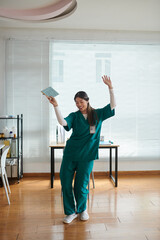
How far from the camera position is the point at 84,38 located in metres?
3.92

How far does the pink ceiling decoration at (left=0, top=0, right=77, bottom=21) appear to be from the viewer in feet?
9.38

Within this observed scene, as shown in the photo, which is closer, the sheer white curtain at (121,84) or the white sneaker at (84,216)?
the white sneaker at (84,216)

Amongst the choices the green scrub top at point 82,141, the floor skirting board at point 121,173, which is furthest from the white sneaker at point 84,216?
the floor skirting board at point 121,173

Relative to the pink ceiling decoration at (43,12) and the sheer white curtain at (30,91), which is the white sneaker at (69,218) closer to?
the sheer white curtain at (30,91)

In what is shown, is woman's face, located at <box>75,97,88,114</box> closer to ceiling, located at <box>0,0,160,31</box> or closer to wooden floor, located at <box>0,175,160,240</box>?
wooden floor, located at <box>0,175,160,240</box>

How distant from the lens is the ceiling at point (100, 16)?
2.93m

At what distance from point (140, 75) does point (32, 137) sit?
2.38 m

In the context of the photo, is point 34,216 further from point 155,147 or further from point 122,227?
point 155,147

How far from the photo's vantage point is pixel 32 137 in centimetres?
392

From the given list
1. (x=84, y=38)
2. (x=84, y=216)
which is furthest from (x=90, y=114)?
(x=84, y=38)

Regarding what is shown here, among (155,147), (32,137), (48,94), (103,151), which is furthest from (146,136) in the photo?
(48,94)

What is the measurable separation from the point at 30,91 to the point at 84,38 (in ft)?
4.66

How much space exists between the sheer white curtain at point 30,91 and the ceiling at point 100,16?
16.7 inches

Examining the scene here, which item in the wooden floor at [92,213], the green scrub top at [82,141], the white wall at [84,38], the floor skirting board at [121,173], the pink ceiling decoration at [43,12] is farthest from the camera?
the floor skirting board at [121,173]
